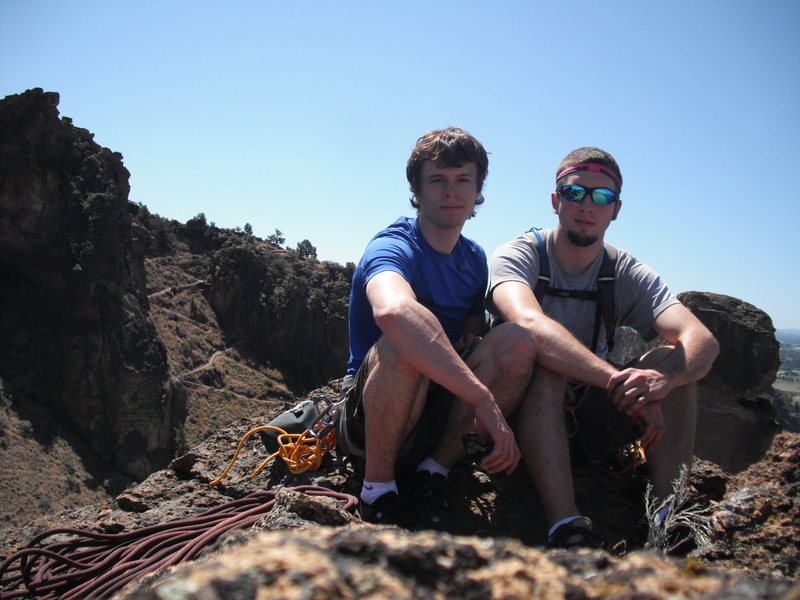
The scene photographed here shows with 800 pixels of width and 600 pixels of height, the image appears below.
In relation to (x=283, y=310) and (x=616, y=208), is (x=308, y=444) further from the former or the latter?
(x=283, y=310)

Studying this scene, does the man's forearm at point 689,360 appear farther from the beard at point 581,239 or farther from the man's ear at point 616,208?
the man's ear at point 616,208

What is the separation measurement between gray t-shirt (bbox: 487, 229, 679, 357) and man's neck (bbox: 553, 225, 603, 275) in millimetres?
24

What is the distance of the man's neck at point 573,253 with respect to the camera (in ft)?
10.4

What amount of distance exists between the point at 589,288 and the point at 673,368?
69 cm

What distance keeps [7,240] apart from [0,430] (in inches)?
419

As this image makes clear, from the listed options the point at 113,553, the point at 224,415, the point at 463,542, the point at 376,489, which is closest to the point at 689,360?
the point at 376,489

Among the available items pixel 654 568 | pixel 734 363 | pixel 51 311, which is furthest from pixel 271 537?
pixel 51 311

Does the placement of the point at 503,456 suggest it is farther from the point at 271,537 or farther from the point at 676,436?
the point at 271,537

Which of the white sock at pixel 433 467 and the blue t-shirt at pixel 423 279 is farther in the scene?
the blue t-shirt at pixel 423 279

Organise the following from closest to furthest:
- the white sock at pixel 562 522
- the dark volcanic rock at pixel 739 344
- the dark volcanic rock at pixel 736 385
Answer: the white sock at pixel 562 522 < the dark volcanic rock at pixel 736 385 < the dark volcanic rock at pixel 739 344

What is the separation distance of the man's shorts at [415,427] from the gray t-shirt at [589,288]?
614 mm

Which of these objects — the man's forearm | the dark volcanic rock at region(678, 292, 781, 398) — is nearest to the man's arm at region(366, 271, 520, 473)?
the man's forearm

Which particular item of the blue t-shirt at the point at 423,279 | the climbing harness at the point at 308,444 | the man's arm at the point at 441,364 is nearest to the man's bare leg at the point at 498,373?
the man's arm at the point at 441,364

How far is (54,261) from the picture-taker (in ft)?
93.9
